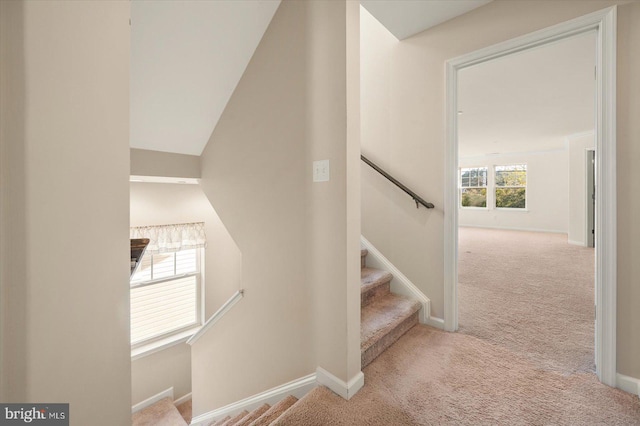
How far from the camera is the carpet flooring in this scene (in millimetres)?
1244

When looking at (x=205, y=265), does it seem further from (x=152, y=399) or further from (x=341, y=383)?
(x=341, y=383)

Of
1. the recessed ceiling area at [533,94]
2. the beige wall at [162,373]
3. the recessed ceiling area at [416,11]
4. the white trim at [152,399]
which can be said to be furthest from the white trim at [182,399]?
the recessed ceiling area at [533,94]

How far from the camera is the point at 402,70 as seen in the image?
2.24 m

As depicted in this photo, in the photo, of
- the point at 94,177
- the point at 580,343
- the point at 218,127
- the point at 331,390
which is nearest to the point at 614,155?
the point at 580,343

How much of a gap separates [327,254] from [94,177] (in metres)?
1.05

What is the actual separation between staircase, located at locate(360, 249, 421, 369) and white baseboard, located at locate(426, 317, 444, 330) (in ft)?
0.33

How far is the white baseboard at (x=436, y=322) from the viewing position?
2.04m

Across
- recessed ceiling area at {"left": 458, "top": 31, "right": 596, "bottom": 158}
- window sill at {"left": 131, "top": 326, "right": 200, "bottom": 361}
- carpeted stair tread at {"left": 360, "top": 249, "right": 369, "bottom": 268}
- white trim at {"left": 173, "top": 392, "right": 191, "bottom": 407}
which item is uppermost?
recessed ceiling area at {"left": 458, "top": 31, "right": 596, "bottom": 158}

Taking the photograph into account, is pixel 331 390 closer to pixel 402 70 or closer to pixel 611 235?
pixel 611 235

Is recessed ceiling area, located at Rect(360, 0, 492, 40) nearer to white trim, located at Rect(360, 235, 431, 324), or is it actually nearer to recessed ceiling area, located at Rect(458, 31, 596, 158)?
recessed ceiling area, located at Rect(458, 31, 596, 158)

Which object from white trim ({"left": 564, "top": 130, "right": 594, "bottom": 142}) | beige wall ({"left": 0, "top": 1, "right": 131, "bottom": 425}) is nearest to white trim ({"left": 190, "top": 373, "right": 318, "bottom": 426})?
beige wall ({"left": 0, "top": 1, "right": 131, "bottom": 425})

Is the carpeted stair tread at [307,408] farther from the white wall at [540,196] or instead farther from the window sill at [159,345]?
the white wall at [540,196]

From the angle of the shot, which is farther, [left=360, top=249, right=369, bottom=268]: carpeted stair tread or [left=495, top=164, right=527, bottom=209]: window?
[left=495, top=164, right=527, bottom=209]: window

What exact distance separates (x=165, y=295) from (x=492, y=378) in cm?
434
